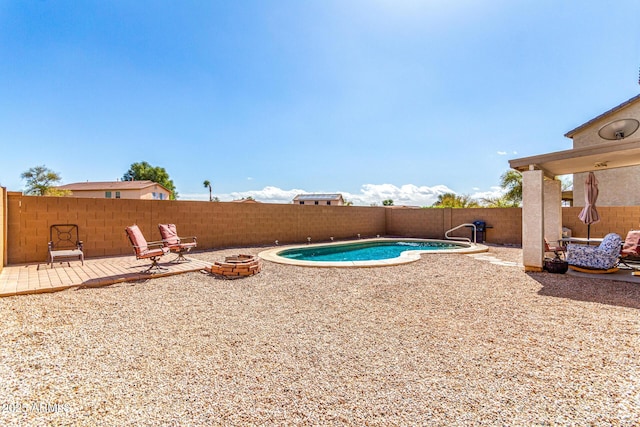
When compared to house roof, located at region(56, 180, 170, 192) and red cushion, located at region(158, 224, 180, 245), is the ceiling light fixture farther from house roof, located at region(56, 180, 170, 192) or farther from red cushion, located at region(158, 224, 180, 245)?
house roof, located at region(56, 180, 170, 192)

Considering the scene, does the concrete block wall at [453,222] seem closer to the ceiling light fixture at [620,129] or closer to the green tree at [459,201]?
the ceiling light fixture at [620,129]

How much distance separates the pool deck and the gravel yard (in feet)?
1.11

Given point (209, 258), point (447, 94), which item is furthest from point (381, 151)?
point (209, 258)

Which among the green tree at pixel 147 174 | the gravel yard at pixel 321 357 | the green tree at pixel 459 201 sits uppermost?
the green tree at pixel 147 174

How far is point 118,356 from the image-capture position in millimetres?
2768

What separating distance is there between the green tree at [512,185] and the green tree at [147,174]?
149ft

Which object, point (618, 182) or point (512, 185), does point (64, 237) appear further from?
point (512, 185)

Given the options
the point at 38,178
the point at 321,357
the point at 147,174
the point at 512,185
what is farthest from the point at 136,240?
the point at 147,174

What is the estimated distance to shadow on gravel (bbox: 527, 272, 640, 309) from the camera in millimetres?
4523

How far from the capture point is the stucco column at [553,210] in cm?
896

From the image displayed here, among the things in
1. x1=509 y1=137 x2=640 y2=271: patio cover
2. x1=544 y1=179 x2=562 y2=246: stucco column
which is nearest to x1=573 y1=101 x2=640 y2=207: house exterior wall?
x1=544 y1=179 x2=562 y2=246: stucco column

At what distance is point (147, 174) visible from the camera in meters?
46.6

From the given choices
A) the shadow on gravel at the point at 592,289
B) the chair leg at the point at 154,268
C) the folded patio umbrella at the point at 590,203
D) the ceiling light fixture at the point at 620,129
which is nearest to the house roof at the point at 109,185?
the chair leg at the point at 154,268

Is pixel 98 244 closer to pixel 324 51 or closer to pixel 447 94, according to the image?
pixel 324 51
